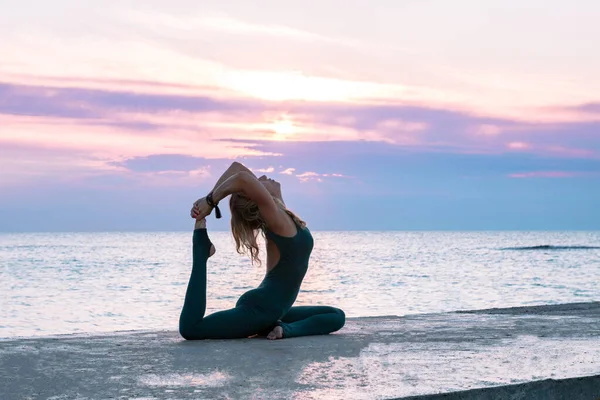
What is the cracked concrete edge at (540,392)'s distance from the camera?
3793 millimetres

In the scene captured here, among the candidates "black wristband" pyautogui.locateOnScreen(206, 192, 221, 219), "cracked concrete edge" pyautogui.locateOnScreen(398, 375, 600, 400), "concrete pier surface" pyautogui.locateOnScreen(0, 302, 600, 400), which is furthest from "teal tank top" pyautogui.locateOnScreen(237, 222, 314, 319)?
"cracked concrete edge" pyautogui.locateOnScreen(398, 375, 600, 400)

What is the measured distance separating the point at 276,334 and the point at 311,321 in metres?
0.38

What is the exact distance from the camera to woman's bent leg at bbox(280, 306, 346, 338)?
6.04m

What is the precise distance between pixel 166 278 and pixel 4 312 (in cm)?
1484

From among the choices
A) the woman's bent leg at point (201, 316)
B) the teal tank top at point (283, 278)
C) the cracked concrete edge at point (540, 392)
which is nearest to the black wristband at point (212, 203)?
the woman's bent leg at point (201, 316)

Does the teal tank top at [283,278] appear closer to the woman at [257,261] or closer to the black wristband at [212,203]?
the woman at [257,261]

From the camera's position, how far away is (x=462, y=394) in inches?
149

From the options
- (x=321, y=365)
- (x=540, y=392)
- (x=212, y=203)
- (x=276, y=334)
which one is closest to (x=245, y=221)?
(x=212, y=203)

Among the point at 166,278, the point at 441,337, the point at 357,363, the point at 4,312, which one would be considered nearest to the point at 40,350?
the point at 357,363

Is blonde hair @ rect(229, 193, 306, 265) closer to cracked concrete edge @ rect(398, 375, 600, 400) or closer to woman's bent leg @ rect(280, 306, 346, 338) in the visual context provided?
woman's bent leg @ rect(280, 306, 346, 338)

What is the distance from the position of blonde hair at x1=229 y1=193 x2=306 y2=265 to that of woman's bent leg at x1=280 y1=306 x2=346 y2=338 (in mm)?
620

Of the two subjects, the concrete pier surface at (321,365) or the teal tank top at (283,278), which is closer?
the concrete pier surface at (321,365)

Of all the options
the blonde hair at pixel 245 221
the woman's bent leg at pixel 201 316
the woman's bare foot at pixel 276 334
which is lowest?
the woman's bare foot at pixel 276 334

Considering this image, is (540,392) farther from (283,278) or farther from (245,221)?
(245,221)
